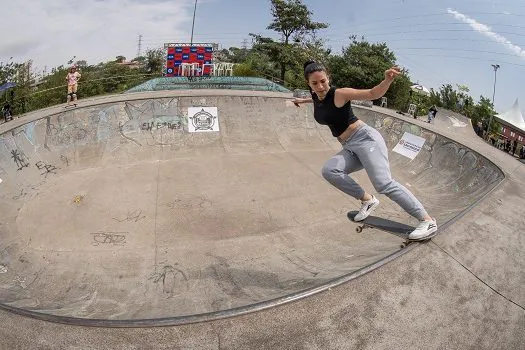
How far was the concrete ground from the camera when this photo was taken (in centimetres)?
269

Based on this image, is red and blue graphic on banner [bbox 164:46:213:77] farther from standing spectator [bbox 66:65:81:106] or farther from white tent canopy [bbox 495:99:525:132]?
white tent canopy [bbox 495:99:525:132]

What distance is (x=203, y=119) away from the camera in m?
13.9

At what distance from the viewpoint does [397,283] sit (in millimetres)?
3170

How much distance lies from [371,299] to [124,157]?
10655 mm

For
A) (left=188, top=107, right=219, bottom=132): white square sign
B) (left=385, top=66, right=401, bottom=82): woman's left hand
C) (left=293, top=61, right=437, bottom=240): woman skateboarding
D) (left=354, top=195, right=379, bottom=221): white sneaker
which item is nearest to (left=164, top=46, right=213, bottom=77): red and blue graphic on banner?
(left=188, top=107, right=219, bottom=132): white square sign

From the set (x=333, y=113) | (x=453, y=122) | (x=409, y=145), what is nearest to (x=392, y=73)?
(x=333, y=113)

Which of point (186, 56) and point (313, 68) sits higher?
point (186, 56)

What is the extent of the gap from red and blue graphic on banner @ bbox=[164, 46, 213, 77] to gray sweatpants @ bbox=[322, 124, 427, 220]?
76.7 ft

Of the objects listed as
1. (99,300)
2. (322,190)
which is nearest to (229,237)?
(99,300)

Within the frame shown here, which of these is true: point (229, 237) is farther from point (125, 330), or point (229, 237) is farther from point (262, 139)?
point (262, 139)

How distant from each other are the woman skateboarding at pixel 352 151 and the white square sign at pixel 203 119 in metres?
10.4

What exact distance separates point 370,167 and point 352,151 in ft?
0.89

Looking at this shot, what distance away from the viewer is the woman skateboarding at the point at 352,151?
3596 millimetres

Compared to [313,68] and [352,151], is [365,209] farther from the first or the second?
[313,68]
